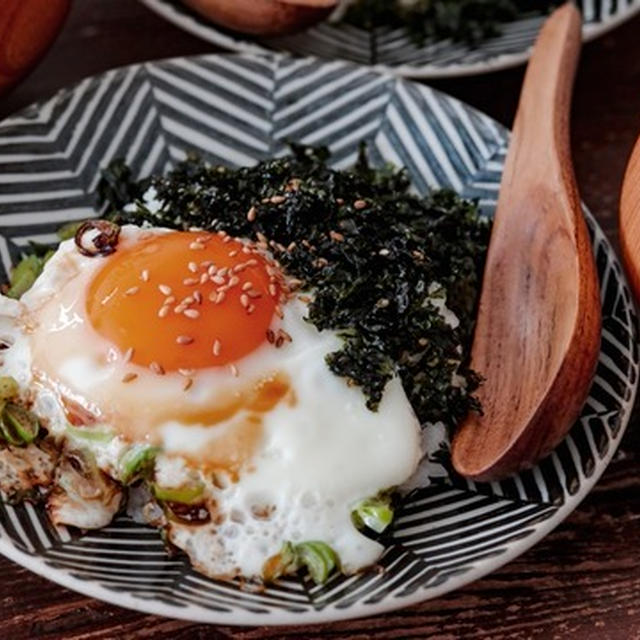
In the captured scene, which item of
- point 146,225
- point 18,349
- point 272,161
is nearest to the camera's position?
point 18,349

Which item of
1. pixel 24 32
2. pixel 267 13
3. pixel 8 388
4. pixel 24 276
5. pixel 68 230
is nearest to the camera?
pixel 8 388

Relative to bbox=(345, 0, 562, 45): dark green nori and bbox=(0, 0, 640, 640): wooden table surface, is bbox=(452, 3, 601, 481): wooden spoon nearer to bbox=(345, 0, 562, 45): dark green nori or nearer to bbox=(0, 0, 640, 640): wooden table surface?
bbox=(0, 0, 640, 640): wooden table surface

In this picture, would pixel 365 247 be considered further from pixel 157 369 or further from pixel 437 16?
pixel 437 16

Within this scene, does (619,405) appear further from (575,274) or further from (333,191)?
(333,191)

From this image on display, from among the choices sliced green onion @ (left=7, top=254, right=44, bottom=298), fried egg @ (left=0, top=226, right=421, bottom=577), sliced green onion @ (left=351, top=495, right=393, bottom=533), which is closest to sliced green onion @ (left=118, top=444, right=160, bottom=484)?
fried egg @ (left=0, top=226, right=421, bottom=577)

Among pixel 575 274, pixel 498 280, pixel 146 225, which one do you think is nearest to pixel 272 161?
pixel 146 225

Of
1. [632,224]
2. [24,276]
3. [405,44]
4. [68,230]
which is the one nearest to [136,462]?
[24,276]
